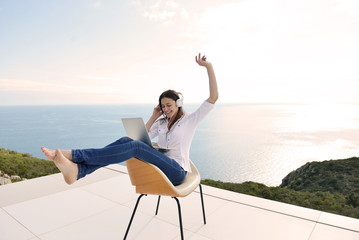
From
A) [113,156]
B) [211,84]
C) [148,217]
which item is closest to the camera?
[113,156]

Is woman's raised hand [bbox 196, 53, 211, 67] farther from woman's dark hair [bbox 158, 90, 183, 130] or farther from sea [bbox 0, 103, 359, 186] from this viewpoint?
sea [bbox 0, 103, 359, 186]

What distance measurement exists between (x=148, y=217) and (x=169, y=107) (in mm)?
1023

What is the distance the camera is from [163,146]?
204cm

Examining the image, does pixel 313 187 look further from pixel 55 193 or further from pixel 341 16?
pixel 341 16

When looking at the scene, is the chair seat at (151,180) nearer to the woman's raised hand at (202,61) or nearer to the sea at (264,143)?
the woman's raised hand at (202,61)

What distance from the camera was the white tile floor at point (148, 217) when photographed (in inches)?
77.1

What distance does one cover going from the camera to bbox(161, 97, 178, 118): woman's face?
2020 mm

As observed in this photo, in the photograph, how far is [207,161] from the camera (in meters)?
41.6

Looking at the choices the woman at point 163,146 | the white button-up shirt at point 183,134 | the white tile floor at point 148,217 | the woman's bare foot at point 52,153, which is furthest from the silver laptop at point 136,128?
the white tile floor at point 148,217

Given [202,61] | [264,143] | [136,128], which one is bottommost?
[264,143]

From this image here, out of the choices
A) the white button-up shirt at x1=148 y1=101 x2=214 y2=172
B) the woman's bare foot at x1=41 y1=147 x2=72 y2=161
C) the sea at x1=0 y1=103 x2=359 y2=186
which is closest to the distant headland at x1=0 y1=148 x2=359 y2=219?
the white button-up shirt at x1=148 y1=101 x2=214 y2=172

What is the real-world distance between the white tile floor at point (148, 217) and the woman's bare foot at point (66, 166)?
0.86 meters

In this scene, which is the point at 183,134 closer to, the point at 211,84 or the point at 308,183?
the point at 211,84

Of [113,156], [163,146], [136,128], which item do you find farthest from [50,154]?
[163,146]
